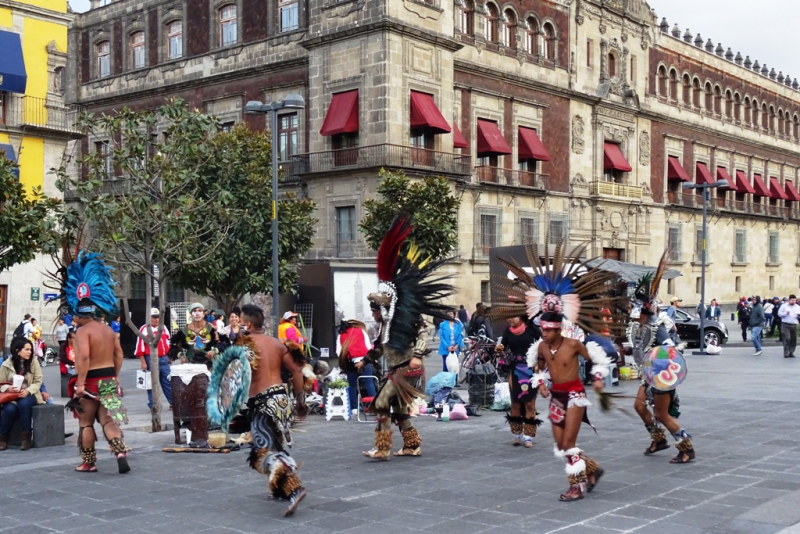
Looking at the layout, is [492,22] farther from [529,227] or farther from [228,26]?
[228,26]

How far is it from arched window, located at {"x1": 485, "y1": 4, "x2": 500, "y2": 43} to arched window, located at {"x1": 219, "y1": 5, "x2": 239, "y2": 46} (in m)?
10.5

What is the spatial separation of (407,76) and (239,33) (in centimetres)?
931

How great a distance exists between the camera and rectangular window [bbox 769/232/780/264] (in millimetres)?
58938

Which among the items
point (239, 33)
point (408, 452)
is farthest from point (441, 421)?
point (239, 33)

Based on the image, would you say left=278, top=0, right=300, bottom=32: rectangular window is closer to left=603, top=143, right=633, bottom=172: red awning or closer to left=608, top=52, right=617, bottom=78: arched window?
left=603, top=143, right=633, bottom=172: red awning

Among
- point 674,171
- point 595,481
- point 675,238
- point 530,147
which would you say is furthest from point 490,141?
point 595,481

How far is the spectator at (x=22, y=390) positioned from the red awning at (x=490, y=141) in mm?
26680

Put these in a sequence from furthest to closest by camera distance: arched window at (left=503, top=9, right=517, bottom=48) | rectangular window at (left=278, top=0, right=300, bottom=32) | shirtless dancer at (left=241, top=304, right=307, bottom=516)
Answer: arched window at (left=503, top=9, right=517, bottom=48) < rectangular window at (left=278, top=0, right=300, bottom=32) < shirtless dancer at (left=241, top=304, right=307, bottom=516)

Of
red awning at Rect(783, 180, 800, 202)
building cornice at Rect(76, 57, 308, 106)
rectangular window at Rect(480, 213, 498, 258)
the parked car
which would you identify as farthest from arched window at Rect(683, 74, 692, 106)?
building cornice at Rect(76, 57, 308, 106)

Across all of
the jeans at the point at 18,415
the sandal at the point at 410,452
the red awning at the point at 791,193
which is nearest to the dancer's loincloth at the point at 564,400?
the sandal at the point at 410,452

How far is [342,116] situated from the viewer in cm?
3291

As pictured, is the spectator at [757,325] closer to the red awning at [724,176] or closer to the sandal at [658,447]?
the sandal at [658,447]

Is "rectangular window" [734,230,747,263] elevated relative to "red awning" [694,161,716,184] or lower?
lower

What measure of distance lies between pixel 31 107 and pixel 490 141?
16.9 meters
